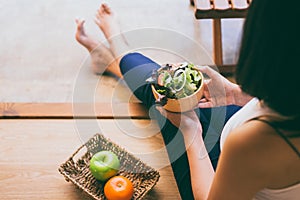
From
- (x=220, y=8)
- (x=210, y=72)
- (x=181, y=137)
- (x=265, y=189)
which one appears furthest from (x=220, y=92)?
(x=265, y=189)

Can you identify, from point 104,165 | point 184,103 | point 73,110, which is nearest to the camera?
point 184,103

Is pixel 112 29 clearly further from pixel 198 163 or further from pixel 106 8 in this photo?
pixel 198 163

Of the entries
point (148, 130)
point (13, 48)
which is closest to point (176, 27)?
point (148, 130)

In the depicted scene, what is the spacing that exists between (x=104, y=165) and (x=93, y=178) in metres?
0.07

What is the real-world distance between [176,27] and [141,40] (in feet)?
0.55

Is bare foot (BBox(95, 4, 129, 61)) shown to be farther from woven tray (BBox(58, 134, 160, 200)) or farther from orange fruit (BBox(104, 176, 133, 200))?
orange fruit (BBox(104, 176, 133, 200))

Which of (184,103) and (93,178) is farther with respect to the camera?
(93,178)

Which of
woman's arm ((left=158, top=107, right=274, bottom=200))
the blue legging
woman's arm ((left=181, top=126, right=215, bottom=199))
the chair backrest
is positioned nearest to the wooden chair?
the chair backrest

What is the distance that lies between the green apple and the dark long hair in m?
0.69

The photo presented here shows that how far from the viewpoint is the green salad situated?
1225mm

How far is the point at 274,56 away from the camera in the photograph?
2.07 feet

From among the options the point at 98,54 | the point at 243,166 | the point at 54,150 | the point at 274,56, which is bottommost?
the point at 54,150

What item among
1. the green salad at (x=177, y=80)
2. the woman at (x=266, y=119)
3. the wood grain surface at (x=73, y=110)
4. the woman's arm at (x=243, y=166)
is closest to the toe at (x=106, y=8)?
the wood grain surface at (x=73, y=110)

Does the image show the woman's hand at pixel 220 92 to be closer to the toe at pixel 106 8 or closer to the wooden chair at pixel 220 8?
the wooden chair at pixel 220 8
